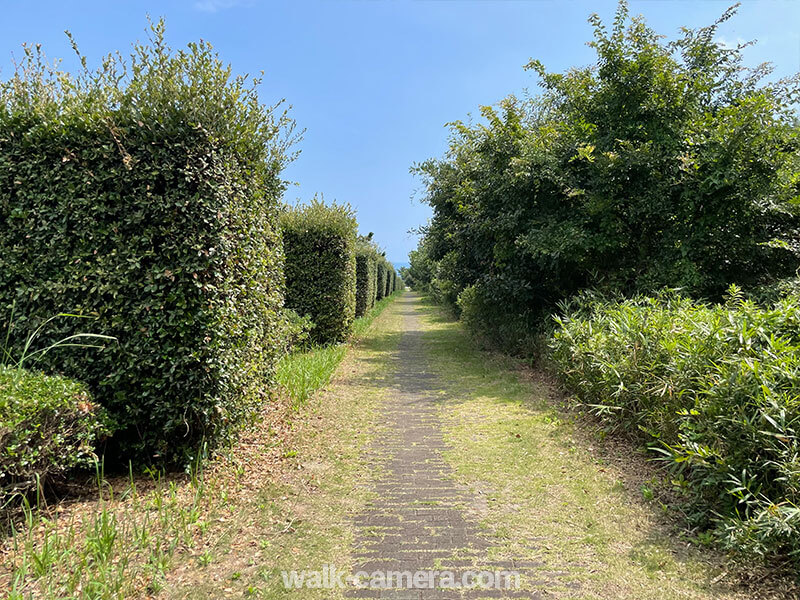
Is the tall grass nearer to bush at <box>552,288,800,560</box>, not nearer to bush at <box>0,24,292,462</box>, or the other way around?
bush at <box>0,24,292,462</box>

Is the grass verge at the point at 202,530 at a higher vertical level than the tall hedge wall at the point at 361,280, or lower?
lower

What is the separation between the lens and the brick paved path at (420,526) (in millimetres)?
2631

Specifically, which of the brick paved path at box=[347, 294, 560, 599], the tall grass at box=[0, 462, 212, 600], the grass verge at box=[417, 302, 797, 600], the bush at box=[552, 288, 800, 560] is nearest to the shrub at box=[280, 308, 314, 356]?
the brick paved path at box=[347, 294, 560, 599]

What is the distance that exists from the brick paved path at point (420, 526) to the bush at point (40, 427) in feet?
6.82

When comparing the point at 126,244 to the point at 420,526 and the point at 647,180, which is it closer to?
the point at 420,526

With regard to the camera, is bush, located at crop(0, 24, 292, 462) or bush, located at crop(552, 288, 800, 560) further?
bush, located at crop(0, 24, 292, 462)

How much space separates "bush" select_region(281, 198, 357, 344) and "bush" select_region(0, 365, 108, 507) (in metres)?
6.70

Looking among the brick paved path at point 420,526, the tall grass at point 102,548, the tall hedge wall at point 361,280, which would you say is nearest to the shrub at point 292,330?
the brick paved path at point 420,526

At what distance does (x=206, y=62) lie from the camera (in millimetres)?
3982

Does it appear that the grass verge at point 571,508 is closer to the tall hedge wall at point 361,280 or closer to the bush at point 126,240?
the bush at point 126,240

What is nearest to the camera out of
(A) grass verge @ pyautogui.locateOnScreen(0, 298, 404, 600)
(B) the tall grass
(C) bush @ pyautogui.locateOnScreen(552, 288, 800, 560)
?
(B) the tall grass

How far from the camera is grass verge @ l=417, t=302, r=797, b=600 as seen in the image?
264 centimetres

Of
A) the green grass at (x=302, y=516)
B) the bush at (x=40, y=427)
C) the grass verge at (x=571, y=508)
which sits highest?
the bush at (x=40, y=427)

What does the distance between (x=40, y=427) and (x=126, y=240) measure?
1.50 metres
